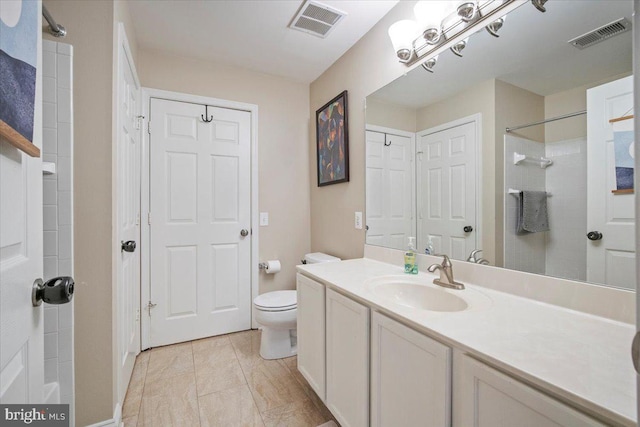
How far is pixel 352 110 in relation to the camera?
7.09 ft

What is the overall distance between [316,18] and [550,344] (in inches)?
83.1

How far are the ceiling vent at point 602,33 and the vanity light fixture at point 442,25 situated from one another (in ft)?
0.70

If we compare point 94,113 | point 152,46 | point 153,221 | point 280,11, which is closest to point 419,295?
point 94,113

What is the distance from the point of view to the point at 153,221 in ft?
7.41

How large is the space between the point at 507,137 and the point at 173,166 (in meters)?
2.32

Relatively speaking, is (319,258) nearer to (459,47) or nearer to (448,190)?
(448,190)

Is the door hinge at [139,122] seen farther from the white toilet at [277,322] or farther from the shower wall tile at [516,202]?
the shower wall tile at [516,202]

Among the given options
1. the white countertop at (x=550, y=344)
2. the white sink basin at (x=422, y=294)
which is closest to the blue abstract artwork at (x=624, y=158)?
the white countertop at (x=550, y=344)

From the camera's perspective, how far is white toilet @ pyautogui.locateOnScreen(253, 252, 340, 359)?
2010 millimetres

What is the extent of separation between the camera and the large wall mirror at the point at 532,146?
0.91 m

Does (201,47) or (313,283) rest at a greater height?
(201,47)

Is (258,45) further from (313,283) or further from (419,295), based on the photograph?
(419,295)

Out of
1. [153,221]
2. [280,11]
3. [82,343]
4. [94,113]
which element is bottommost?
[82,343]

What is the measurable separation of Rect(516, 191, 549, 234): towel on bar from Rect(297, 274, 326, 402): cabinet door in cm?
94
